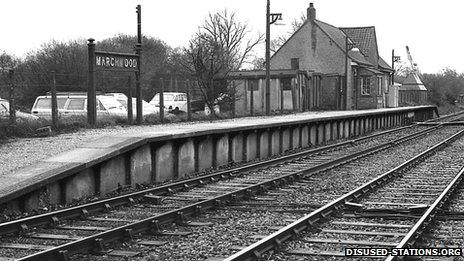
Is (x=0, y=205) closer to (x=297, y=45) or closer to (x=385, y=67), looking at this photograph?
(x=297, y=45)

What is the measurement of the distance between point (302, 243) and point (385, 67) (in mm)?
68549

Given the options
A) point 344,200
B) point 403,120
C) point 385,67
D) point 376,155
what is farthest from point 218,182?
point 385,67

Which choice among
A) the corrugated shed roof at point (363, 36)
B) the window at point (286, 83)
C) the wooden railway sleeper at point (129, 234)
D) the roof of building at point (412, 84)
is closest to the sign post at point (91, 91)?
the wooden railway sleeper at point (129, 234)

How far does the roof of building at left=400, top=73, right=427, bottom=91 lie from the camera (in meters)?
103

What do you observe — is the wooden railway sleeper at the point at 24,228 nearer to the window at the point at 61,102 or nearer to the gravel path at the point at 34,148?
the gravel path at the point at 34,148

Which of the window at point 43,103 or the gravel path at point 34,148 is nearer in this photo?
the gravel path at point 34,148

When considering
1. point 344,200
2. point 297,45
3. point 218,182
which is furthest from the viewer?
point 297,45

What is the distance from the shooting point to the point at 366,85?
202 ft

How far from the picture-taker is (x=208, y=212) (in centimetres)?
998

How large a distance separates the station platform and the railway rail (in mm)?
958

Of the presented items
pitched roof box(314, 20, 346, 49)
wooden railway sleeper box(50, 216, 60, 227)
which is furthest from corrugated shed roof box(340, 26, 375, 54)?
wooden railway sleeper box(50, 216, 60, 227)

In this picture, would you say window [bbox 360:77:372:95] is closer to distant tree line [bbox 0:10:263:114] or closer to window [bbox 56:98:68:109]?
distant tree line [bbox 0:10:263:114]

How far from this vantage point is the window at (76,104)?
2569cm

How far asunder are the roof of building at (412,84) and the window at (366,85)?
128 ft
